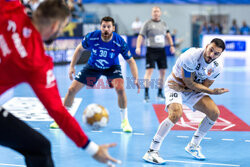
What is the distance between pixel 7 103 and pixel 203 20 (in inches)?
787

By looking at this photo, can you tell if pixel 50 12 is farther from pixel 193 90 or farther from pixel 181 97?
pixel 193 90

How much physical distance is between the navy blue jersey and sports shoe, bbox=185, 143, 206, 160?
1.86m

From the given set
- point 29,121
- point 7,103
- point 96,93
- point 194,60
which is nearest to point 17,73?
point 194,60

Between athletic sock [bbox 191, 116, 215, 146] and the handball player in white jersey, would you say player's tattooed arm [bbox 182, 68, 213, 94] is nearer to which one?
the handball player in white jersey

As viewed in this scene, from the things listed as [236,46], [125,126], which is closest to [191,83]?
[125,126]

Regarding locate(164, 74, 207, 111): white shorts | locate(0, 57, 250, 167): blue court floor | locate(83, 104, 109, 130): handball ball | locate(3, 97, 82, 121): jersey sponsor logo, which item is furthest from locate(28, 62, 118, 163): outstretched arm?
locate(3, 97, 82, 121): jersey sponsor logo

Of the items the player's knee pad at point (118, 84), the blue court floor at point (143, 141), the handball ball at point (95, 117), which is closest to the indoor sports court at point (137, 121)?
the blue court floor at point (143, 141)

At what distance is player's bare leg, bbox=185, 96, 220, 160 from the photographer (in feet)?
16.2

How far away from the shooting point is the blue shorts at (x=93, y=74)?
243 inches

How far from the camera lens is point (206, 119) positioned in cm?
506

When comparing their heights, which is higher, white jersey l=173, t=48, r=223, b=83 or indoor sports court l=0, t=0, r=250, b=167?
white jersey l=173, t=48, r=223, b=83

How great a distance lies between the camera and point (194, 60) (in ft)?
15.7

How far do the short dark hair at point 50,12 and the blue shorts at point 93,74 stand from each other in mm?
3595

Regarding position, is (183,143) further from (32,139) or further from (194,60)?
(32,139)
